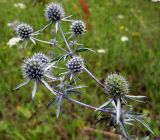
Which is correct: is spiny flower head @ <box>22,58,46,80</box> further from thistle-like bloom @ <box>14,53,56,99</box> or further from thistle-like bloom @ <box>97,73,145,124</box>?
thistle-like bloom @ <box>97,73,145,124</box>

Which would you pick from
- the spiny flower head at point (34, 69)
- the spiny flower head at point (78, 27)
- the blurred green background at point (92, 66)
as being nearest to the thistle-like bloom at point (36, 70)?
the spiny flower head at point (34, 69)

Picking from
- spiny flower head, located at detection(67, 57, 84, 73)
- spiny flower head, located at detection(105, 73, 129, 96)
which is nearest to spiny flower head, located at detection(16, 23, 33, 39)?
spiny flower head, located at detection(67, 57, 84, 73)

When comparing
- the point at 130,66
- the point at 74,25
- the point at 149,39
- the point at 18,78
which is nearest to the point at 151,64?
the point at 130,66

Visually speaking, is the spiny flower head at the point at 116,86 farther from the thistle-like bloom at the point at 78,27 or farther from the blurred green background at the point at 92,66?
the blurred green background at the point at 92,66

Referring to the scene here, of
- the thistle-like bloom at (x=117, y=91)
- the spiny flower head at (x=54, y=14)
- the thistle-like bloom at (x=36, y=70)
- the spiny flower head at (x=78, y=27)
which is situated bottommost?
the thistle-like bloom at (x=117, y=91)

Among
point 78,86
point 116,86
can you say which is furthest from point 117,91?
point 78,86

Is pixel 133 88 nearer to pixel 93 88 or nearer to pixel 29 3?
pixel 93 88
